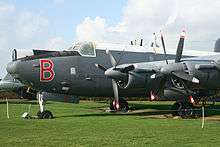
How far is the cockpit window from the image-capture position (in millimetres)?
22438

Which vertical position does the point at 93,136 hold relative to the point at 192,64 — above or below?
below

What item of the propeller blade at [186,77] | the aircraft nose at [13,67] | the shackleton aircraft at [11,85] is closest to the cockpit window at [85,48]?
the aircraft nose at [13,67]

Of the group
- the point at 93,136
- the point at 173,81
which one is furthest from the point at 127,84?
the point at 93,136

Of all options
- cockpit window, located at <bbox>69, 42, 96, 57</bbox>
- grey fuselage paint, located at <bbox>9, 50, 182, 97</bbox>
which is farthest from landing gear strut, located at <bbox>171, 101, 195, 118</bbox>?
Answer: cockpit window, located at <bbox>69, 42, 96, 57</bbox>

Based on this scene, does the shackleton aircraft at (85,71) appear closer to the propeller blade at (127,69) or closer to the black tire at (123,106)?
the propeller blade at (127,69)

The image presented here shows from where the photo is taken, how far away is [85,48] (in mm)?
22562

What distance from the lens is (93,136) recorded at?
12672mm

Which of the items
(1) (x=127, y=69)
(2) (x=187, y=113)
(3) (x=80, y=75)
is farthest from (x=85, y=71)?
(2) (x=187, y=113)

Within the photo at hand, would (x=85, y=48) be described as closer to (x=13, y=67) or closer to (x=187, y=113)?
(x=13, y=67)

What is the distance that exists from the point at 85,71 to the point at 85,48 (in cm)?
143

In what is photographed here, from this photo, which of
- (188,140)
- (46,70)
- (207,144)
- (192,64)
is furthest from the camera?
(46,70)

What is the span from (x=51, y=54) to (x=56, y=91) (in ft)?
6.64

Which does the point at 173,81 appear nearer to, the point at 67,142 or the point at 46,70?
the point at 46,70

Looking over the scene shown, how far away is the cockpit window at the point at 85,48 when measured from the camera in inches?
883
